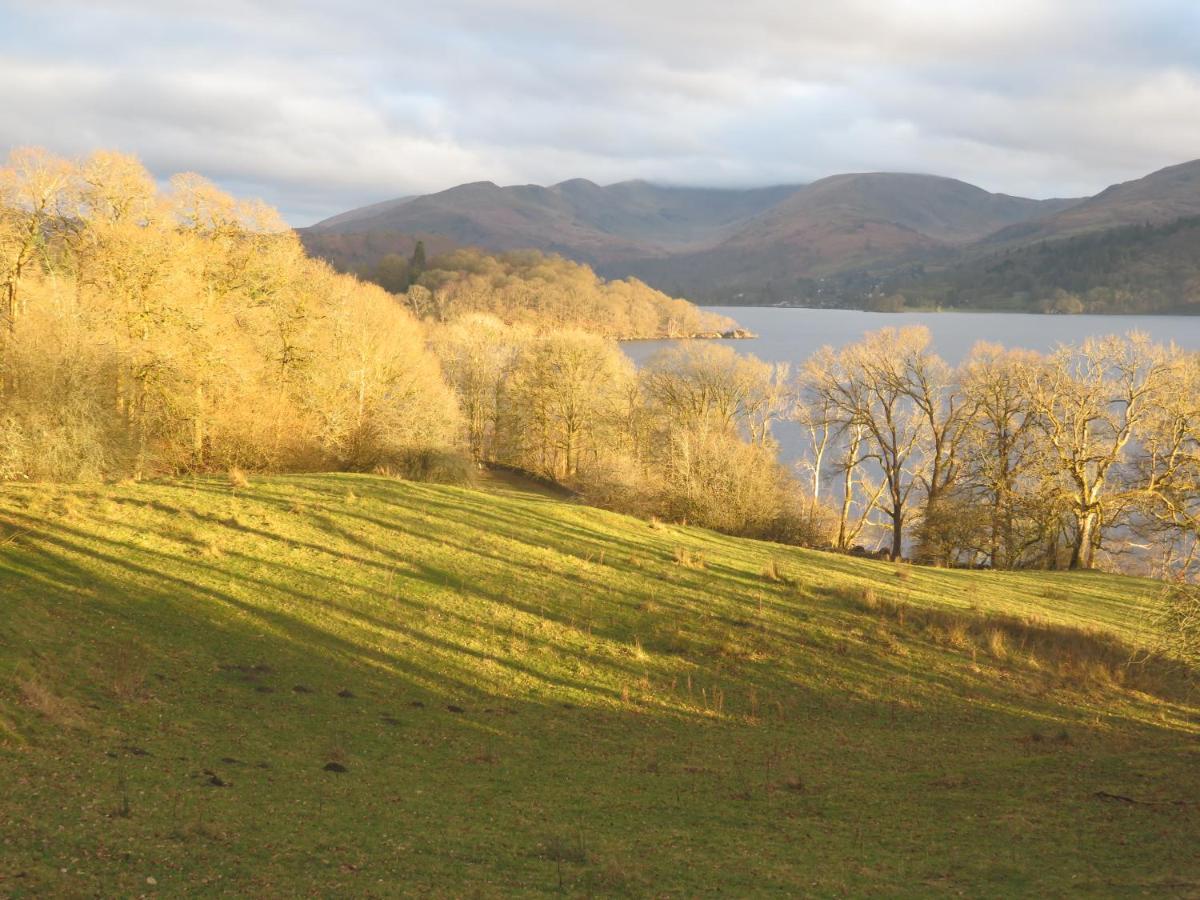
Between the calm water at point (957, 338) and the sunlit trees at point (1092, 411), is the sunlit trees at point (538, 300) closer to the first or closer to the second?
the calm water at point (957, 338)

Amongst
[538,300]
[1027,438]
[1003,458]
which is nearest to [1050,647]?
[1003,458]

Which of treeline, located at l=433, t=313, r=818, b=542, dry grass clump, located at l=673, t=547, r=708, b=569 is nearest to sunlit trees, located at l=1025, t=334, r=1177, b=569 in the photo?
treeline, located at l=433, t=313, r=818, b=542

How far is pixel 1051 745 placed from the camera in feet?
58.4

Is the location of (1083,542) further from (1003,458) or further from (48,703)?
(48,703)

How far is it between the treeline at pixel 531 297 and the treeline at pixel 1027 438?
93.6 meters

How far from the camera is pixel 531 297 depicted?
170 meters

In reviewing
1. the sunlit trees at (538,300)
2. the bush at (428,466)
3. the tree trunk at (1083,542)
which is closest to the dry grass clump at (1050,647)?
the tree trunk at (1083,542)

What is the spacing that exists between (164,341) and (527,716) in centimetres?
2654

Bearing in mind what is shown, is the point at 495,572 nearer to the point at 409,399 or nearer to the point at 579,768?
the point at 579,768

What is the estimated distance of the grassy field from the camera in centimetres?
1066

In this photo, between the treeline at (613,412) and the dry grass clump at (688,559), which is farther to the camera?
the treeline at (613,412)

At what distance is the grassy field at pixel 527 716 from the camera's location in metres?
10.7

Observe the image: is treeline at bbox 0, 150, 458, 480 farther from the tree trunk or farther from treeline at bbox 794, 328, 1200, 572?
the tree trunk

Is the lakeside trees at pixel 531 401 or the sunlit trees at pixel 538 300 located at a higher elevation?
the sunlit trees at pixel 538 300
